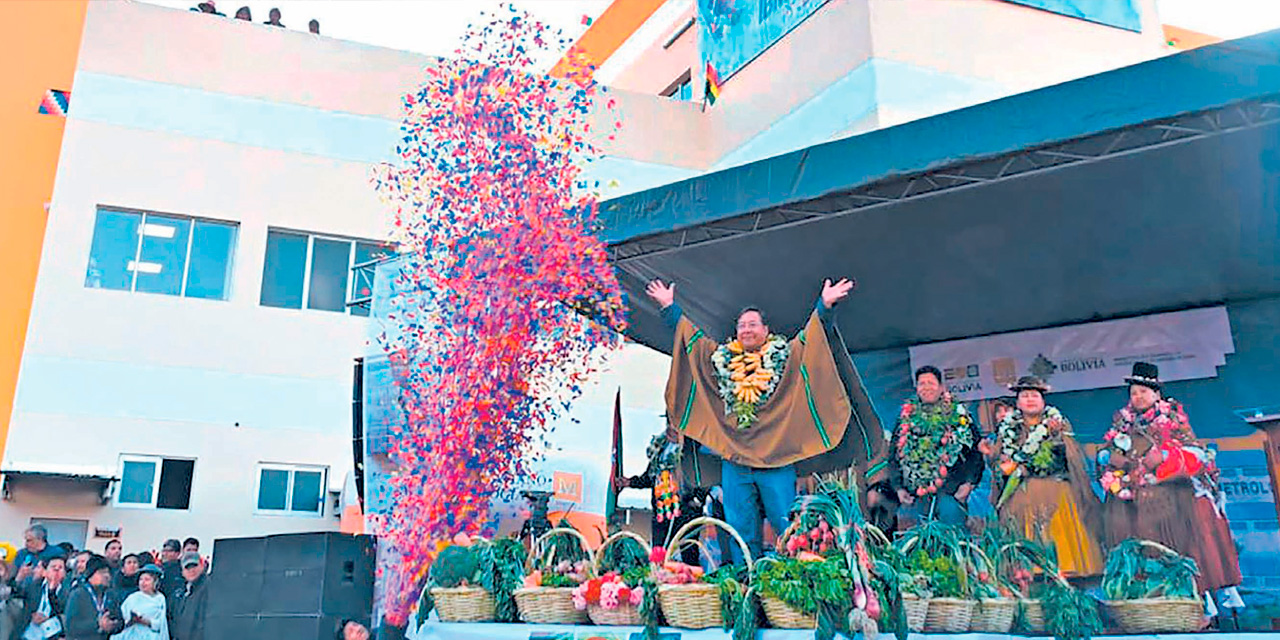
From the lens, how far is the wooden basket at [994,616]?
3584 mm

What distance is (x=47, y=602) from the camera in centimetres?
704

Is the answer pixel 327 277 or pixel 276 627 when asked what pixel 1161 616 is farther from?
pixel 327 277

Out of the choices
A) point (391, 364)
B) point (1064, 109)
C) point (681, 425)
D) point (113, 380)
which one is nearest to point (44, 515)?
point (113, 380)

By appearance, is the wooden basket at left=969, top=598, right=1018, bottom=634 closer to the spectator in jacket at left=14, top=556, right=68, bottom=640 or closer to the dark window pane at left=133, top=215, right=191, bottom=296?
the spectator in jacket at left=14, top=556, right=68, bottom=640

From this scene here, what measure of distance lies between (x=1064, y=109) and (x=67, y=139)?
11042mm

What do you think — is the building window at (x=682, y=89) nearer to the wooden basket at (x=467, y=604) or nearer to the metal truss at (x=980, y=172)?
the metal truss at (x=980, y=172)

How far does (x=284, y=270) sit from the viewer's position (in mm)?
12164

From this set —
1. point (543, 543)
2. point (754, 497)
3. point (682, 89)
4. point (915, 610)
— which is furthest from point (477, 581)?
point (682, 89)

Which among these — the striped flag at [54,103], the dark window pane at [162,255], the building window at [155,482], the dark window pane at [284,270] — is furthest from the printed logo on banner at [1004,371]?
the striped flag at [54,103]

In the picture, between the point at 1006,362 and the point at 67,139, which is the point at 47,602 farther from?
the point at 1006,362

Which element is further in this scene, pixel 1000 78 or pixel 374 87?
pixel 374 87

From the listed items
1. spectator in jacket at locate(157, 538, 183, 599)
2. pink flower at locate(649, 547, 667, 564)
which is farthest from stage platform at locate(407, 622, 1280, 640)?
spectator in jacket at locate(157, 538, 183, 599)

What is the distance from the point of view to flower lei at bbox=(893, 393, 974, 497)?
5648 millimetres

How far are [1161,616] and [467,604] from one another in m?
2.97
